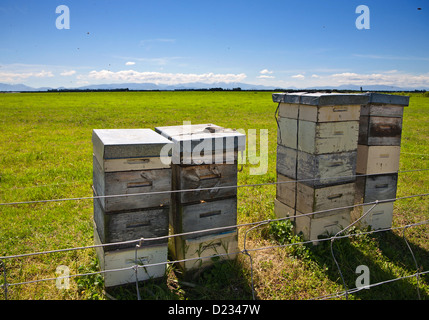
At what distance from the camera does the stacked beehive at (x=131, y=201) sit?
3.36 metres

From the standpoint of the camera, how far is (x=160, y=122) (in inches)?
739

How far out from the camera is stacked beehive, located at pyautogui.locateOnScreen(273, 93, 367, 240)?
14.5ft

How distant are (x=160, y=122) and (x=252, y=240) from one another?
47.8 ft

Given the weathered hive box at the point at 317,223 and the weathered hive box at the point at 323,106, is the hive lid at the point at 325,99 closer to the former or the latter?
the weathered hive box at the point at 323,106

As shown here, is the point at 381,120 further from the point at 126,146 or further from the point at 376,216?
the point at 126,146

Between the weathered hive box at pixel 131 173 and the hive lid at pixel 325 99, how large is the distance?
6.31 feet

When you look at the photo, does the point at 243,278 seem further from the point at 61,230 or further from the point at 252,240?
the point at 61,230

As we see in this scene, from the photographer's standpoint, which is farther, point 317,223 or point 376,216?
point 376,216

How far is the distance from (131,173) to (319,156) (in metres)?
2.35

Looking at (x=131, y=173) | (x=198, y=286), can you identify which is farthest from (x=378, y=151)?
(x=131, y=173)

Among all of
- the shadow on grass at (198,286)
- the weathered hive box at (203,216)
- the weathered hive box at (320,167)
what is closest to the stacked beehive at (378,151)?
the weathered hive box at (320,167)

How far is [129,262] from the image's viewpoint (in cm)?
360

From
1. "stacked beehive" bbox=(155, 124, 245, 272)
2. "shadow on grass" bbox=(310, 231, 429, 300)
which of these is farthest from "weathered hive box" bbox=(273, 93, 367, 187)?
"stacked beehive" bbox=(155, 124, 245, 272)

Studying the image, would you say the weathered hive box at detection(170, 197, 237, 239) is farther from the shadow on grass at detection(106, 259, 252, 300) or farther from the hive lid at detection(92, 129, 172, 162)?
the hive lid at detection(92, 129, 172, 162)
